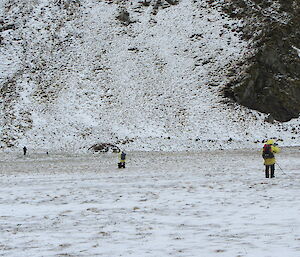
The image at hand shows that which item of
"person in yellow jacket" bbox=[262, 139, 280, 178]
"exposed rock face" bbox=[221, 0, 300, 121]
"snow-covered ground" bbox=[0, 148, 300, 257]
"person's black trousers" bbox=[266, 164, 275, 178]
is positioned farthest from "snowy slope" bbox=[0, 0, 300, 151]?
"snow-covered ground" bbox=[0, 148, 300, 257]

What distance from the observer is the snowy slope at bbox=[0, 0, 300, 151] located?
36875 millimetres

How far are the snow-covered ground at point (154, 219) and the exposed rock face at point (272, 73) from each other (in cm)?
2947

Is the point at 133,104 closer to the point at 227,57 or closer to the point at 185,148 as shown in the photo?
the point at 185,148

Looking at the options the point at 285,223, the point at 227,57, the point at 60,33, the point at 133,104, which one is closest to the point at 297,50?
the point at 227,57

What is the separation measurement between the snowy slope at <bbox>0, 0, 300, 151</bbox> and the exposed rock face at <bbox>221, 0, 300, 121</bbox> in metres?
1.95

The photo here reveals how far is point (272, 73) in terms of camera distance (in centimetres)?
4262

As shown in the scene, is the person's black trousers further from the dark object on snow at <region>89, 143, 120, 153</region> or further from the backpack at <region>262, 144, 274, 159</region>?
the dark object on snow at <region>89, 143, 120, 153</region>

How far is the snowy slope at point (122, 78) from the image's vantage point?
1452 inches

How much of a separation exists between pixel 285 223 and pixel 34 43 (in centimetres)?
5039

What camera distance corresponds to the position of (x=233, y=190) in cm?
1093

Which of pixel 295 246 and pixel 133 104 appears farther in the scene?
pixel 133 104

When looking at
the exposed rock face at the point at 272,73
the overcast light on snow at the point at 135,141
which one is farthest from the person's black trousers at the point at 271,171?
the exposed rock face at the point at 272,73

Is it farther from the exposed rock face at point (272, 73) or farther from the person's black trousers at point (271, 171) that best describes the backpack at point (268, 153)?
the exposed rock face at point (272, 73)

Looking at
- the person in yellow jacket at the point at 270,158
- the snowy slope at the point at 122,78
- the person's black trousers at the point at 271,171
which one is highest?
the snowy slope at the point at 122,78
